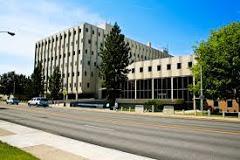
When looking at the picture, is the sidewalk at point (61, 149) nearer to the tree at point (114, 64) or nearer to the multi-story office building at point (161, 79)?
the tree at point (114, 64)

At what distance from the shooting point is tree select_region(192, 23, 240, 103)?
36688 millimetres

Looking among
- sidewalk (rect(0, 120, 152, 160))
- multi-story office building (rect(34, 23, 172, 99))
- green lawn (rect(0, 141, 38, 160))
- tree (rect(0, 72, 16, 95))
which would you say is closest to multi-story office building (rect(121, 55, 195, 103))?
multi-story office building (rect(34, 23, 172, 99))

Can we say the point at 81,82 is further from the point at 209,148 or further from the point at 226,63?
the point at 209,148

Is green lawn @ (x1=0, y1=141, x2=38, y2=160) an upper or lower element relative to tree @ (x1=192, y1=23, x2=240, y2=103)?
lower

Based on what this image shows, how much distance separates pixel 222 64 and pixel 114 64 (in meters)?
23.9

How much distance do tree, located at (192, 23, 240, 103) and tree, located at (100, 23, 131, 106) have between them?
17938mm

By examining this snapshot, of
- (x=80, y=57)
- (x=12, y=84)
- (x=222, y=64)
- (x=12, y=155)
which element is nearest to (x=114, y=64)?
(x=222, y=64)

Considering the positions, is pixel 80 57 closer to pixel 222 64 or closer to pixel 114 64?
pixel 114 64

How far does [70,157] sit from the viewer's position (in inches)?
350

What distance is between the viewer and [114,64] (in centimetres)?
5578

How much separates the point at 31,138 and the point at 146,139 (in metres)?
5.40

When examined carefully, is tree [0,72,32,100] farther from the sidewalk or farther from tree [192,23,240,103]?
the sidewalk

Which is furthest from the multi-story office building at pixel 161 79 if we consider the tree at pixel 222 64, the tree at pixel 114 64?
the tree at pixel 222 64

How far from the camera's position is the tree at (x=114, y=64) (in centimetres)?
5456
